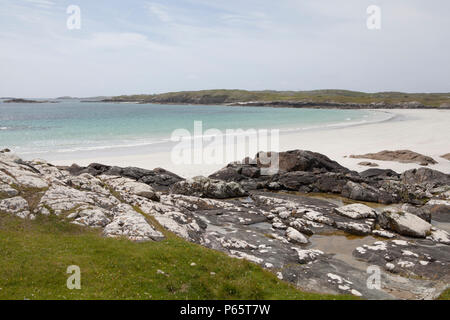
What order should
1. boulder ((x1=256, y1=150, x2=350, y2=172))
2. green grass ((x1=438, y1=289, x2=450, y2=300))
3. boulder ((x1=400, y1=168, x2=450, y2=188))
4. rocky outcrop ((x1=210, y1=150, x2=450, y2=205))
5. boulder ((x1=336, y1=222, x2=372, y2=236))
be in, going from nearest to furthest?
green grass ((x1=438, y1=289, x2=450, y2=300)) < boulder ((x1=336, y1=222, x2=372, y2=236)) < rocky outcrop ((x1=210, y1=150, x2=450, y2=205)) < boulder ((x1=400, y1=168, x2=450, y2=188)) < boulder ((x1=256, y1=150, x2=350, y2=172))

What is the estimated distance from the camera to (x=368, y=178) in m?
42.7

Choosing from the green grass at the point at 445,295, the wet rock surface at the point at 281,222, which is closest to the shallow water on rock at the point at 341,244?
the wet rock surface at the point at 281,222

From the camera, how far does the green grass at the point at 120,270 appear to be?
15.2m

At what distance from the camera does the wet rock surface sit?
1969 cm

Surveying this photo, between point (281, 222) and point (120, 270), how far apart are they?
15985mm

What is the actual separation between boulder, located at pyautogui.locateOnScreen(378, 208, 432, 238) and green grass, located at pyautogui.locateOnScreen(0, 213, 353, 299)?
44.2ft

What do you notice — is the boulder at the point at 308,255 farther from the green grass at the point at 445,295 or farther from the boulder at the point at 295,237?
the green grass at the point at 445,295

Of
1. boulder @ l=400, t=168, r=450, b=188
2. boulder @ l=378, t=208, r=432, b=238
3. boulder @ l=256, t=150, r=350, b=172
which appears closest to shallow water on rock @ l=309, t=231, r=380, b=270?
boulder @ l=378, t=208, r=432, b=238

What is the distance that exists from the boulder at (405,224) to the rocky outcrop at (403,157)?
2923 cm

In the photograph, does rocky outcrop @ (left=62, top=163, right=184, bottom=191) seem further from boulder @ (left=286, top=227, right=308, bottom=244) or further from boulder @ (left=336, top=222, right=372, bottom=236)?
boulder @ (left=336, top=222, right=372, bottom=236)

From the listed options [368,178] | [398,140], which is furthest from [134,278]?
[398,140]
